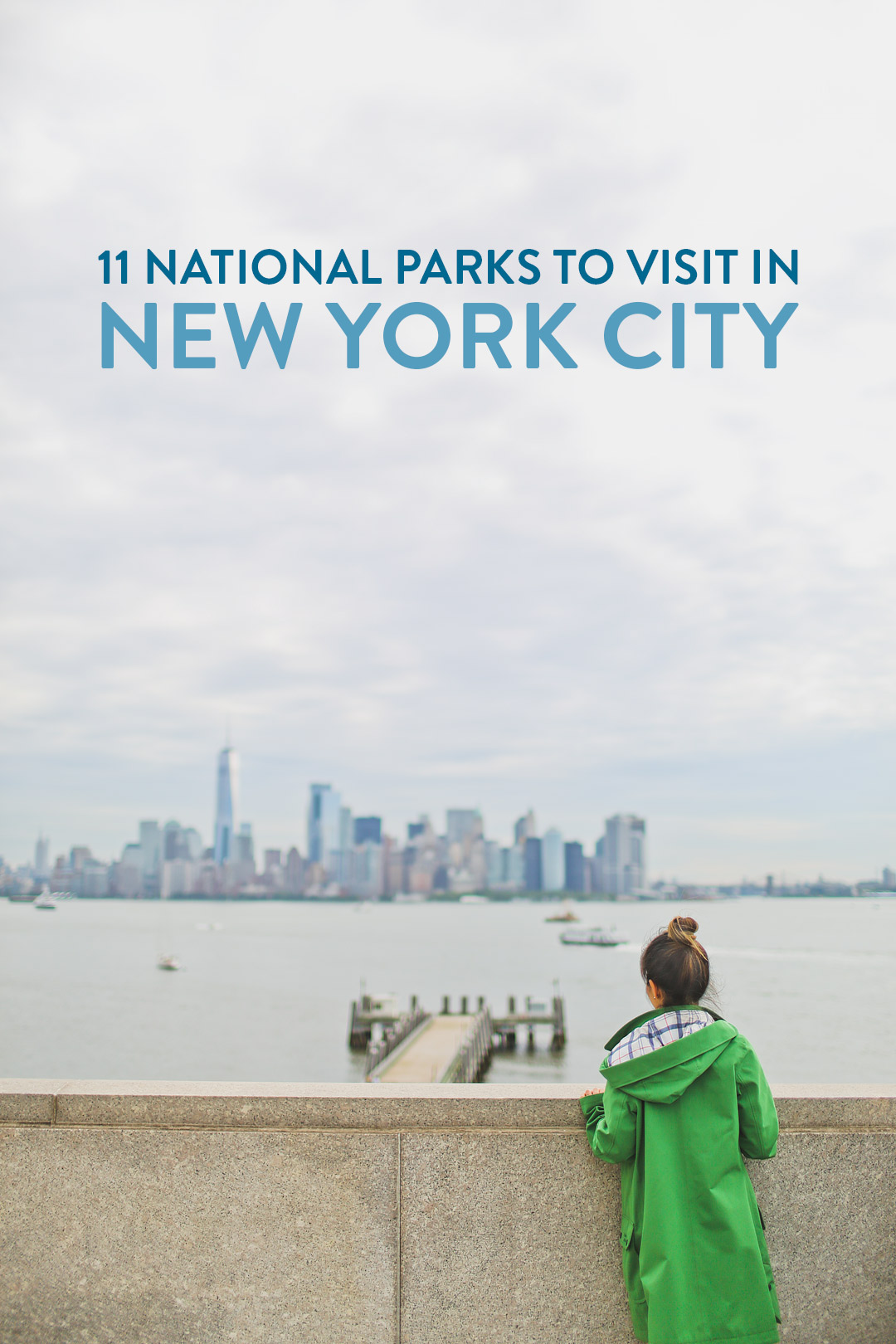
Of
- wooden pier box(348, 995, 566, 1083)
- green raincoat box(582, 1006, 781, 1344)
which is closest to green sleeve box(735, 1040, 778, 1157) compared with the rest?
green raincoat box(582, 1006, 781, 1344)

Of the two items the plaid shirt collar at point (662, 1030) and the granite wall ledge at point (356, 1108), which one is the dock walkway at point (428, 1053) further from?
the plaid shirt collar at point (662, 1030)

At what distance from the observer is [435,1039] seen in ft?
145

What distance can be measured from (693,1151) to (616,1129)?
241mm

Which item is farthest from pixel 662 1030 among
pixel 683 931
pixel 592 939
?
pixel 592 939

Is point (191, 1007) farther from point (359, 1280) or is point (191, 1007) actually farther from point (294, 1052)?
point (359, 1280)

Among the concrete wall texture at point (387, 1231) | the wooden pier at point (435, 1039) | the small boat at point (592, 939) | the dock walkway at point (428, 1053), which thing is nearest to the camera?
the concrete wall texture at point (387, 1231)

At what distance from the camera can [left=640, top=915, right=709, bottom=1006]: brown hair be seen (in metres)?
3.21

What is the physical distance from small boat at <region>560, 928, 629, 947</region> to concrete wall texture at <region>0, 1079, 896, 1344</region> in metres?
130

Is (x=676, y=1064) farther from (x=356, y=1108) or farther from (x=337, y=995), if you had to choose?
(x=337, y=995)

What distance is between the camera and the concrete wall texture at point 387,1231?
12.3 feet

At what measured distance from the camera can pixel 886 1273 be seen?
380 cm

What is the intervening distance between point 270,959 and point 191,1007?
121ft

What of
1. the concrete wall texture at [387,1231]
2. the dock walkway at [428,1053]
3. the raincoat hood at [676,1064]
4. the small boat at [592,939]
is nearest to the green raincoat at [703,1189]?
the raincoat hood at [676,1064]

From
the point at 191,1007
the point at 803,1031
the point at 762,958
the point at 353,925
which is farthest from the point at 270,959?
the point at 353,925
